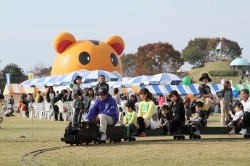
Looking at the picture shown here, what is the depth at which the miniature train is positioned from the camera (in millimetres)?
11582

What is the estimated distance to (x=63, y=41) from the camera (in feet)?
128

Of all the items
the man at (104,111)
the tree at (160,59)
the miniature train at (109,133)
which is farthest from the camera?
the tree at (160,59)

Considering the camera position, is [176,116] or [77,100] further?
[77,100]

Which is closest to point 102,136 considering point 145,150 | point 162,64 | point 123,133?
point 123,133

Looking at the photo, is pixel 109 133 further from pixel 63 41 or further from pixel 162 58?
pixel 162 58

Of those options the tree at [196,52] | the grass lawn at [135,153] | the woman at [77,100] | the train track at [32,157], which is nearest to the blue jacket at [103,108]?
the grass lawn at [135,153]

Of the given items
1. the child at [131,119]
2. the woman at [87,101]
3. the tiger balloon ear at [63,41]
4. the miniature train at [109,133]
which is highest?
the tiger balloon ear at [63,41]

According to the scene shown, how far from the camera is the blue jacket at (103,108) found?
40.1ft

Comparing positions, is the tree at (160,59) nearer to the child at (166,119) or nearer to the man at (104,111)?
the child at (166,119)

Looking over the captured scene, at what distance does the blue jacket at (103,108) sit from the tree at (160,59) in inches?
2821

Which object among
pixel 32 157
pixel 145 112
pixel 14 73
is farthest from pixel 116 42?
pixel 14 73

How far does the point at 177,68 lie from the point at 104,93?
73942 millimetres

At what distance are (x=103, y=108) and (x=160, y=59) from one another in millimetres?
73296

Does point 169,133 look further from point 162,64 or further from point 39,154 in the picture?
point 162,64
